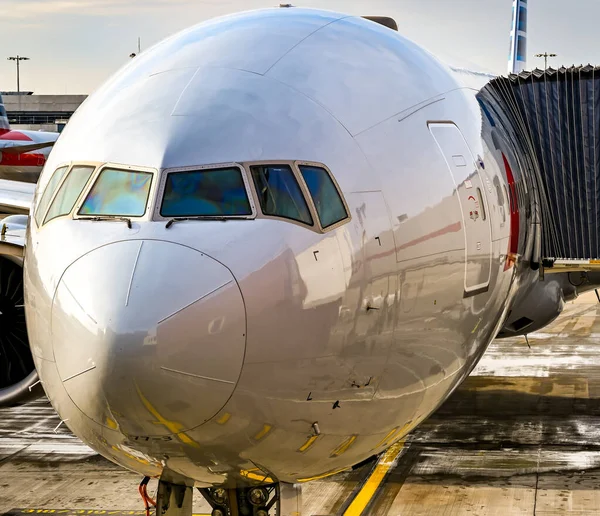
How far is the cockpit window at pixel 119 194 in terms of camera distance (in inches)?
265

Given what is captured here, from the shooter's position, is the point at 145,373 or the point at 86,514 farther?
the point at 86,514

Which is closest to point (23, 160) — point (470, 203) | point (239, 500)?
point (470, 203)

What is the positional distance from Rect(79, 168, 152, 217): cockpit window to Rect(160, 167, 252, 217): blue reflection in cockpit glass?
0.15 m

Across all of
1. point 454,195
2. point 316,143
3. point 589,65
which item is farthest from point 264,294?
point 589,65

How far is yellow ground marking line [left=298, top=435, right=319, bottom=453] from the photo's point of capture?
700cm

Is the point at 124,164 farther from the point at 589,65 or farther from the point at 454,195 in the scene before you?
the point at 589,65

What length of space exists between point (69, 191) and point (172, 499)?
7.74 feet

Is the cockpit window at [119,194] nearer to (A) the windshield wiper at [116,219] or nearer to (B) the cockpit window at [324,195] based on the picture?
(A) the windshield wiper at [116,219]

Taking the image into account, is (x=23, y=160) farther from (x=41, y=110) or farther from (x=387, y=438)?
(x=387, y=438)

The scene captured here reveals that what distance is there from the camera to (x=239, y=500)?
817cm

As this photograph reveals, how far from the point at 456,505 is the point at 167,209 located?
24.8 ft

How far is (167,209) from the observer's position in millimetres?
6656

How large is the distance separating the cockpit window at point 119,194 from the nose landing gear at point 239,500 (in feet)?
7.17

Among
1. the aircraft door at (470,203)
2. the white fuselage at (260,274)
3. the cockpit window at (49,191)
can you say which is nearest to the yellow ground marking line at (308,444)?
the white fuselage at (260,274)
